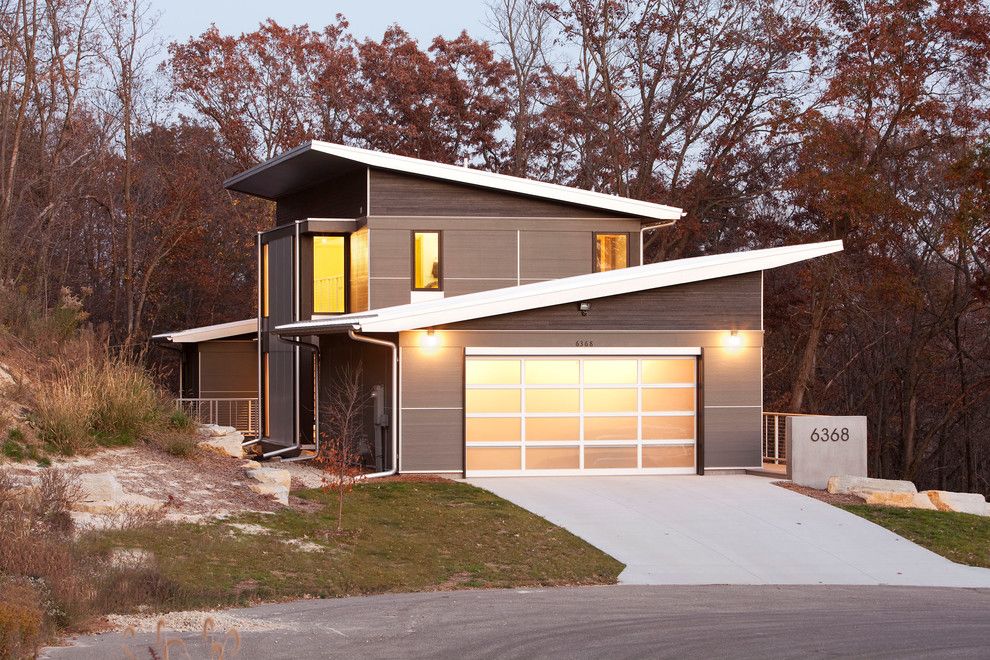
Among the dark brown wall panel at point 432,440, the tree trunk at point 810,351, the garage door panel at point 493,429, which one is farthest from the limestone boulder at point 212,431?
the tree trunk at point 810,351

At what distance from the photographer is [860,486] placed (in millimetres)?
20141

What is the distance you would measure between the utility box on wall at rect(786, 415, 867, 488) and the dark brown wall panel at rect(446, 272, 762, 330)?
2266 millimetres

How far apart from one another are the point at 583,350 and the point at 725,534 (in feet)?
18.8

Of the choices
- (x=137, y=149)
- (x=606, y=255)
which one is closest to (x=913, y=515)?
(x=606, y=255)

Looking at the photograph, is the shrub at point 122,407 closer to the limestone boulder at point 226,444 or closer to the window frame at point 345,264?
the limestone boulder at point 226,444

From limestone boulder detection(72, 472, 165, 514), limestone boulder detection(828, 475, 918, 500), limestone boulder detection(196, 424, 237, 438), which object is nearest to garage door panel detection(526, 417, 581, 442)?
limestone boulder detection(828, 475, 918, 500)

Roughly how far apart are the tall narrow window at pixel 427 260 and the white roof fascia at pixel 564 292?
2.99 m

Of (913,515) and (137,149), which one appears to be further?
(137,149)

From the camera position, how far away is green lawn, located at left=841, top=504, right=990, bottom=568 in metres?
16.6

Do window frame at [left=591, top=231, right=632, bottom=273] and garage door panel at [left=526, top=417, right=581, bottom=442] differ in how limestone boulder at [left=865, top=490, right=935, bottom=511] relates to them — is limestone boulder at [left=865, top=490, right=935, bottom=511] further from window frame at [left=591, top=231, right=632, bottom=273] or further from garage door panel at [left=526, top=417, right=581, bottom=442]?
window frame at [left=591, top=231, right=632, bottom=273]

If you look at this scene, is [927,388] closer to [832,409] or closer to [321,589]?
[832,409]

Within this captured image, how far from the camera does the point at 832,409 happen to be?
40.8m

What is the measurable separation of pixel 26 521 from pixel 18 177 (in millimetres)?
21227

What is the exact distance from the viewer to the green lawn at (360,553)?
40.6 ft
